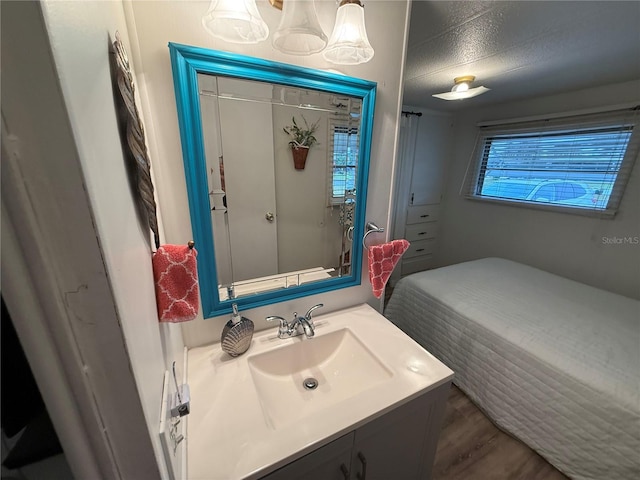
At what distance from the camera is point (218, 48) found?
27.9 inches

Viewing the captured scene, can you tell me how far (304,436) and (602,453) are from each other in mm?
1392

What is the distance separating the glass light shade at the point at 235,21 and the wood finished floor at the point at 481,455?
1.97m

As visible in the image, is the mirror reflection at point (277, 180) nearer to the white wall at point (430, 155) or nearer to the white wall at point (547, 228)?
the white wall at point (430, 155)

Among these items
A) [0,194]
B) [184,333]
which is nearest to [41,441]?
[0,194]

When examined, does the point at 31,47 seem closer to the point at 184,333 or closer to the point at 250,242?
the point at 250,242

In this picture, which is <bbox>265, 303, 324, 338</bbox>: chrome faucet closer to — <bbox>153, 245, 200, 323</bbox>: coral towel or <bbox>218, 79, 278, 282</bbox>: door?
<bbox>218, 79, 278, 282</bbox>: door

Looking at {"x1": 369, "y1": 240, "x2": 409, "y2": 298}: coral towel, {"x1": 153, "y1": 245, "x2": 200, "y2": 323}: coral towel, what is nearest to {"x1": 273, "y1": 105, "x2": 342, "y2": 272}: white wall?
{"x1": 369, "y1": 240, "x2": 409, "y2": 298}: coral towel

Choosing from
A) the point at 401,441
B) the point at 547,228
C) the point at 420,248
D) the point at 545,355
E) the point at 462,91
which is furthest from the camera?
the point at 420,248

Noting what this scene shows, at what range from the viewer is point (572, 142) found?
2.22 m

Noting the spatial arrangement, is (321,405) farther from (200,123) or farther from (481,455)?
(481,455)

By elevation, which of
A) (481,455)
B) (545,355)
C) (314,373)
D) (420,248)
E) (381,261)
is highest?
(381,261)

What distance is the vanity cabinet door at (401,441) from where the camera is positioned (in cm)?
72

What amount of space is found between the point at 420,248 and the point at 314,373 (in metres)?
2.86

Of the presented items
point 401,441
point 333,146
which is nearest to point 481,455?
point 401,441
